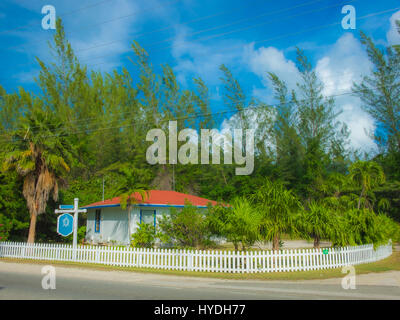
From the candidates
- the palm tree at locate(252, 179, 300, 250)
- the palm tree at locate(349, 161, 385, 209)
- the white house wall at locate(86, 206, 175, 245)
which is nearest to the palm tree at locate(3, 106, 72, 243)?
the white house wall at locate(86, 206, 175, 245)

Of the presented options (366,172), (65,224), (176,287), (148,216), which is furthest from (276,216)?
(65,224)

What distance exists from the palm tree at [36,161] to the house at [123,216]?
16.3ft

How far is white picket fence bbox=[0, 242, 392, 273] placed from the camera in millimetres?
13516

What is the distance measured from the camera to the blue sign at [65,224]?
1902cm

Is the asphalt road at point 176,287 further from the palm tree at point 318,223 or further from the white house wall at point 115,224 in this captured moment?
the white house wall at point 115,224

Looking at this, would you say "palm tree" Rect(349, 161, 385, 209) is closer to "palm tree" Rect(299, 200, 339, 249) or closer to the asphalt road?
"palm tree" Rect(299, 200, 339, 249)

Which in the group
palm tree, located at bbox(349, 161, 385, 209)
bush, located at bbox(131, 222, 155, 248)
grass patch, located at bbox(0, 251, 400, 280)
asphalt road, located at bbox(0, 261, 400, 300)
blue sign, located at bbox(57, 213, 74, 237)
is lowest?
grass patch, located at bbox(0, 251, 400, 280)

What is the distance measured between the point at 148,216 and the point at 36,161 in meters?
8.14

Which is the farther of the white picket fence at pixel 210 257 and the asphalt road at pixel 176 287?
the white picket fence at pixel 210 257

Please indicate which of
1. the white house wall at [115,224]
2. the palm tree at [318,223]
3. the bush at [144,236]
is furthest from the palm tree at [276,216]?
the white house wall at [115,224]

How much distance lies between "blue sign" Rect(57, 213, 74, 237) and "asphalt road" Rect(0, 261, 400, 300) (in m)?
5.74

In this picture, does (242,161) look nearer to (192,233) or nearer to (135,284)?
(192,233)

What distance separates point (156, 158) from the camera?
43750mm
